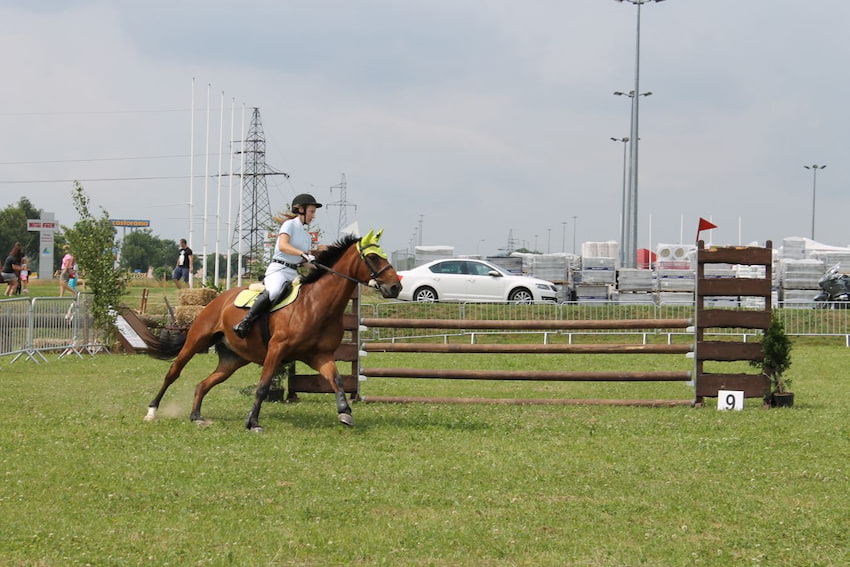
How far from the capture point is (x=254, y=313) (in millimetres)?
11953

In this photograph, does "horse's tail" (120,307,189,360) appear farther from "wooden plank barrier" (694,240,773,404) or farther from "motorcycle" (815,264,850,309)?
"motorcycle" (815,264,850,309)

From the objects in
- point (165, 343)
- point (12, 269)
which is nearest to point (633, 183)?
point (12, 269)

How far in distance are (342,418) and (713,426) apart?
14.1 ft

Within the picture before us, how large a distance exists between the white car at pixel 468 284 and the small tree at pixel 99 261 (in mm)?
11452

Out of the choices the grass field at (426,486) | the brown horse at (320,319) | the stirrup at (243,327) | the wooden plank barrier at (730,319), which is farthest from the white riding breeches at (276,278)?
the wooden plank barrier at (730,319)

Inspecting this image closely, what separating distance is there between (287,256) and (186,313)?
16.1 meters

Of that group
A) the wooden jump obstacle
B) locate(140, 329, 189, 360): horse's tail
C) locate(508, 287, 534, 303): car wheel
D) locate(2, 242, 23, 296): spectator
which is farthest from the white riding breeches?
locate(2, 242, 23, 296): spectator

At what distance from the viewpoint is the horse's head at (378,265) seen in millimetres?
11555

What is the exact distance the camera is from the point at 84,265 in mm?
25844

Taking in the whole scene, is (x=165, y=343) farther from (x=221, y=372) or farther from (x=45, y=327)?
(x=45, y=327)

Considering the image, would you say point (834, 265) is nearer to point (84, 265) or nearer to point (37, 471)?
point (84, 265)

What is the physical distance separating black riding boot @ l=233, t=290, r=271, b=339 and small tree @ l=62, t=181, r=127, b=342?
13.9 m

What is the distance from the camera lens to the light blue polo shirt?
12.0m


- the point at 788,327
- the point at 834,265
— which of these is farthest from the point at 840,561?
the point at 834,265
